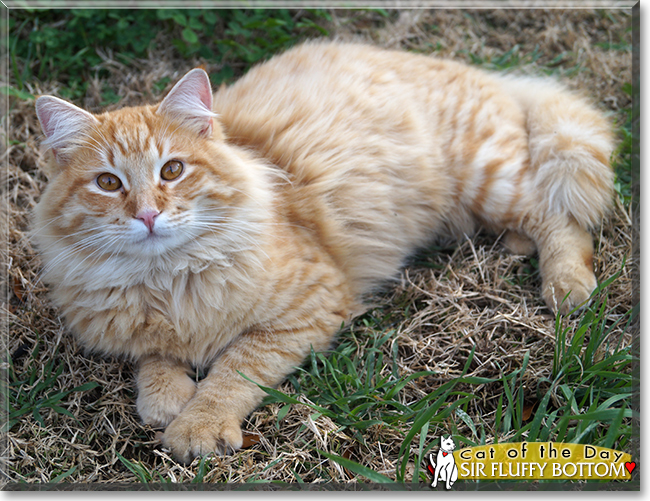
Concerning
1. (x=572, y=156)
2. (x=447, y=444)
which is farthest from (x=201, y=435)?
(x=572, y=156)

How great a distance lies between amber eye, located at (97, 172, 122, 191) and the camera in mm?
2045

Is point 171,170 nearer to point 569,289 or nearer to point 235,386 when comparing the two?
point 235,386

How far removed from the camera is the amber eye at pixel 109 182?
80.5 inches

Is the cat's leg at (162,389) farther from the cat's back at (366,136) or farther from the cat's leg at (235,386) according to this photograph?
the cat's back at (366,136)

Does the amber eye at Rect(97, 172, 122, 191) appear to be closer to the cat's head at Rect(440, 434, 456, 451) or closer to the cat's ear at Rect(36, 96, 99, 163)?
the cat's ear at Rect(36, 96, 99, 163)

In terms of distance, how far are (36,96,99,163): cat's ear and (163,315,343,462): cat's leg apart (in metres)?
1.06

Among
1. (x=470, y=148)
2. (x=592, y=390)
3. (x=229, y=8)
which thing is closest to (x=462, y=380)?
(x=592, y=390)

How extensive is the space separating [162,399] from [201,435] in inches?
10.1

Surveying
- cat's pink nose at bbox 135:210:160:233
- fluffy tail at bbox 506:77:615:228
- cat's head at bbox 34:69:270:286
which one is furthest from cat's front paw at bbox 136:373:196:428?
fluffy tail at bbox 506:77:615:228

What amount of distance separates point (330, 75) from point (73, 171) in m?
1.40

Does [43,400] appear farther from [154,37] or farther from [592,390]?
[154,37]

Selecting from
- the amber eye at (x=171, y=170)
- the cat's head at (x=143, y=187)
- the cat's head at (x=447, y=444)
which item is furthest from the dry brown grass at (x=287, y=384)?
the amber eye at (x=171, y=170)

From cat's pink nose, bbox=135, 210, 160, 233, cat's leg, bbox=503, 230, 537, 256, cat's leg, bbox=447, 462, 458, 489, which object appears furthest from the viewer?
cat's leg, bbox=503, 230, 537, 256

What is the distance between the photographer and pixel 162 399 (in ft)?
7.00
